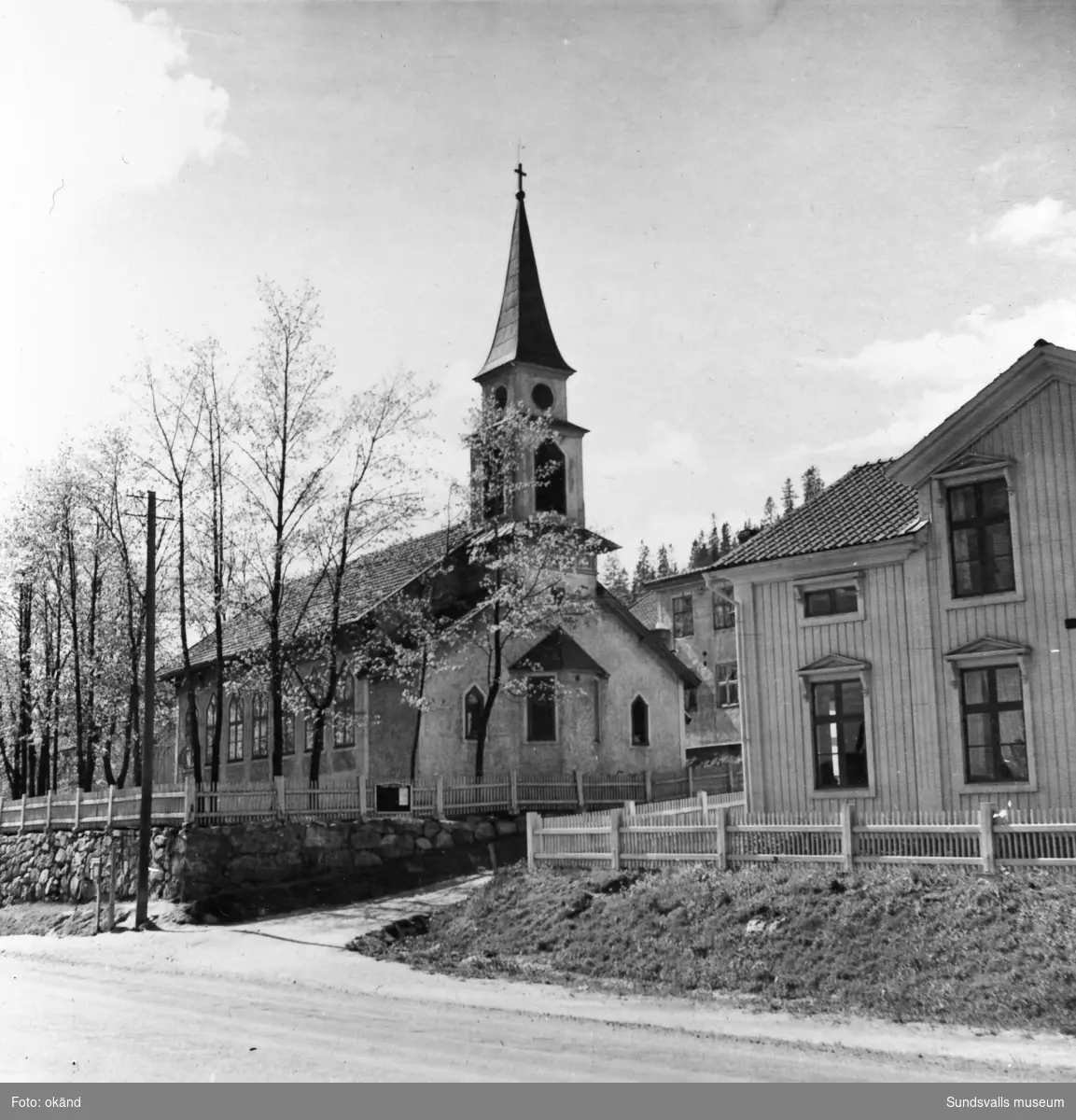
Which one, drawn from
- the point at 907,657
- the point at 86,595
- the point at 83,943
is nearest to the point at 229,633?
the point at 86,595

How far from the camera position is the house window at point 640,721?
39.2m

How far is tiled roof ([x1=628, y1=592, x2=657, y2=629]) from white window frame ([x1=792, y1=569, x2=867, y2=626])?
33159 millimetres

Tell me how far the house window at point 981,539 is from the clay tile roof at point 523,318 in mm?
20259

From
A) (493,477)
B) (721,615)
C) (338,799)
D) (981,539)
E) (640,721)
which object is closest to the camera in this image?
(981,539)

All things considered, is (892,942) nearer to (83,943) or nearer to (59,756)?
(83,943)

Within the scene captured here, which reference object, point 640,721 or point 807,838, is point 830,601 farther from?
point 640,721

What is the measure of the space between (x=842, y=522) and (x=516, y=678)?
14.9 metres

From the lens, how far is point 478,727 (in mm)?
35312

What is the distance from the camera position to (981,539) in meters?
21.0

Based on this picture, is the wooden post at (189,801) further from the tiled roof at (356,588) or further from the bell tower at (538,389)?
the bell tower at (538,389)

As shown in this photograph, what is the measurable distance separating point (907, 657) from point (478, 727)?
52.5 ft

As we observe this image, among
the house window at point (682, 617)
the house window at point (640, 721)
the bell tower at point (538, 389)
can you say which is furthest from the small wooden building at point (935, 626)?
the house window at point (682, 617)

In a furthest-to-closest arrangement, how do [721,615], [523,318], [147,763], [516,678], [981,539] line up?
[721,615] < [523,318] < [516,678] < [147,763] < [981,539]

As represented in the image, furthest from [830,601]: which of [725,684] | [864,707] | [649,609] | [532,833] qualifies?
[649,609]
